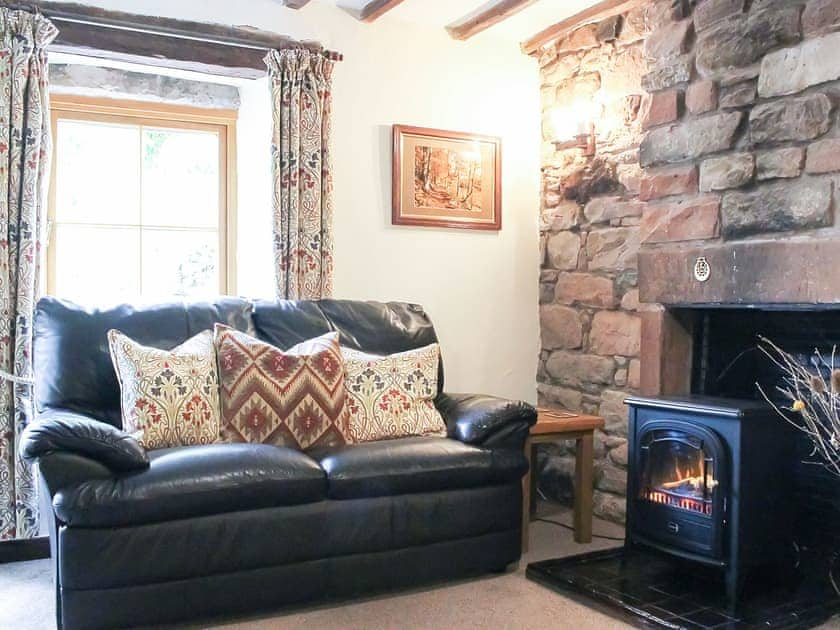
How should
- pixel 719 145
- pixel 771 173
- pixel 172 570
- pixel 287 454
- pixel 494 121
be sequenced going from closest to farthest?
1. pixel 172 570
2. pixel 287 454
3. pixel 771 173
4. pixel 719 145
5. pixel 494 121

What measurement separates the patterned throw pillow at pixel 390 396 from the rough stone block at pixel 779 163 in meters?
1.49

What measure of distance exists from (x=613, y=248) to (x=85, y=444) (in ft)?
8.45

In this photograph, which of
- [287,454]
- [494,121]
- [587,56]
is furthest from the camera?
[494,121]

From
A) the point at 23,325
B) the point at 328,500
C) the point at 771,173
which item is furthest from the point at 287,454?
the point at 771,173

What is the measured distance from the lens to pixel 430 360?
3.50m

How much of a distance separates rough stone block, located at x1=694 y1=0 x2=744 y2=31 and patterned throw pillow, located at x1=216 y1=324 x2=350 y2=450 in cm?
196

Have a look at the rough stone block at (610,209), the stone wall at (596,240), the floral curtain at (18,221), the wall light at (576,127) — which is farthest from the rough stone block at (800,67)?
the floral curtain at (18,221)

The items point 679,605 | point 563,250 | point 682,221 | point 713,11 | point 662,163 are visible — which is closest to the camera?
point 679,605

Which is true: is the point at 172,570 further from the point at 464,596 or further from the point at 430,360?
the point at 430,360

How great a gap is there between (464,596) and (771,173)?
1.86 meters

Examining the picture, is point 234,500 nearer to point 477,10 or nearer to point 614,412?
point 614,412

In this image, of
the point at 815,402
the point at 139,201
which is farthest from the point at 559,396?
the point at 139,201

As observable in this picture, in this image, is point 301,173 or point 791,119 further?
point 301,173

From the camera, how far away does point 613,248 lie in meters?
3.99
